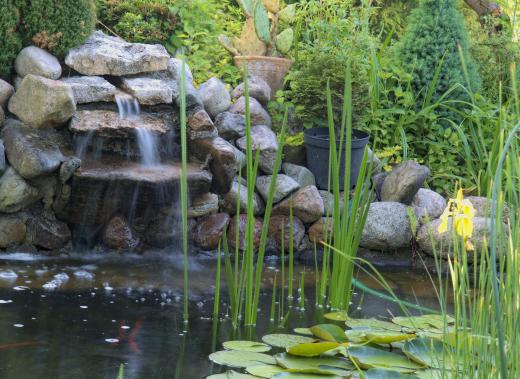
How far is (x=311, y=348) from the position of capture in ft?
10.5

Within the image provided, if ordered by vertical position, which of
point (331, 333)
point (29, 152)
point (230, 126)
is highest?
point (230, 126)

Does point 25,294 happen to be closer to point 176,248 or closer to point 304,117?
point 176,248

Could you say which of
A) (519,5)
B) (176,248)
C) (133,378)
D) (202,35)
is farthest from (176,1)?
(133,378)

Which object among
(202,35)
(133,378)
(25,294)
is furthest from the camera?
(202,35)

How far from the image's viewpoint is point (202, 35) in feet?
25.5

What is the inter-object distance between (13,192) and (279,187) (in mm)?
1908

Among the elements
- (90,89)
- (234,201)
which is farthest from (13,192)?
(234,201)

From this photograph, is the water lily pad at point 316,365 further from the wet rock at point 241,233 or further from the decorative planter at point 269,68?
the decorative planter at point 269,68

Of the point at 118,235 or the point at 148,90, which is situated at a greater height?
the point at 148,90

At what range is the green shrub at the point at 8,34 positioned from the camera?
5840 mm

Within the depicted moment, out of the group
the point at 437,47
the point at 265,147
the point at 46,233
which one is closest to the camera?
the point at 46,233

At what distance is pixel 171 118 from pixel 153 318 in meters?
2.38

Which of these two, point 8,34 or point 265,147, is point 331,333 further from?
point 8,34

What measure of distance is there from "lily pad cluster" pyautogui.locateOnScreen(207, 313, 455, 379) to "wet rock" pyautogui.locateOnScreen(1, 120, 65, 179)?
2352mm
